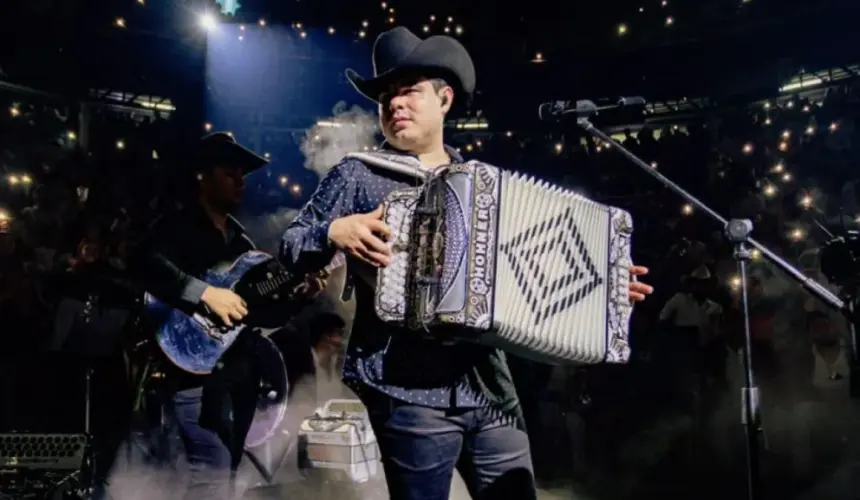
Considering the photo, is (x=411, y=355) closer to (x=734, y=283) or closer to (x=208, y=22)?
(x=734, y=283)

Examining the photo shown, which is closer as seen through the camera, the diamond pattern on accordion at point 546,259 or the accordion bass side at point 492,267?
the accordion bass side at point 492,267

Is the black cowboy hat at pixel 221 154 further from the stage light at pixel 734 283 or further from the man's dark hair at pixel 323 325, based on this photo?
the stage light at pixel 734 283

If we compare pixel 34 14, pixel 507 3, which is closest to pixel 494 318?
pixel 34 14

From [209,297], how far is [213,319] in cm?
13

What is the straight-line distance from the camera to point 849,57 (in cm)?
1041

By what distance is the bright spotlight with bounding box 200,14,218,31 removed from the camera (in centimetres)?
1136

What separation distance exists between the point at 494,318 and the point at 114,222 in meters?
5.79

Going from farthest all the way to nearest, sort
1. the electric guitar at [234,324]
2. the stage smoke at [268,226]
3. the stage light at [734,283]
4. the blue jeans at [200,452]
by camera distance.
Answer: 1. the stage smoke at [268,226]
2. the stage light at [734,283]
3. the electric guitar at [234,324]
4. the blue jeans at [200,452]

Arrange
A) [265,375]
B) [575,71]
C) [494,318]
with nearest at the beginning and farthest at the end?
1. [494,318]
2. [265,375]
3. [575,71]

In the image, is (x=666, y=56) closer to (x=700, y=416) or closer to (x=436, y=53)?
(x=700, y=416)

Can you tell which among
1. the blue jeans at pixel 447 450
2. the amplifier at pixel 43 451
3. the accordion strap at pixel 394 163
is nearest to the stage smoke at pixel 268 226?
the amplifier at pixel 43 451

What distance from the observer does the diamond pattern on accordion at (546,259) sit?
1745mm

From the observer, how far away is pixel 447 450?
1.75 meters

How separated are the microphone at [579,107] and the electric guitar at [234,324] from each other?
126 centimetres
